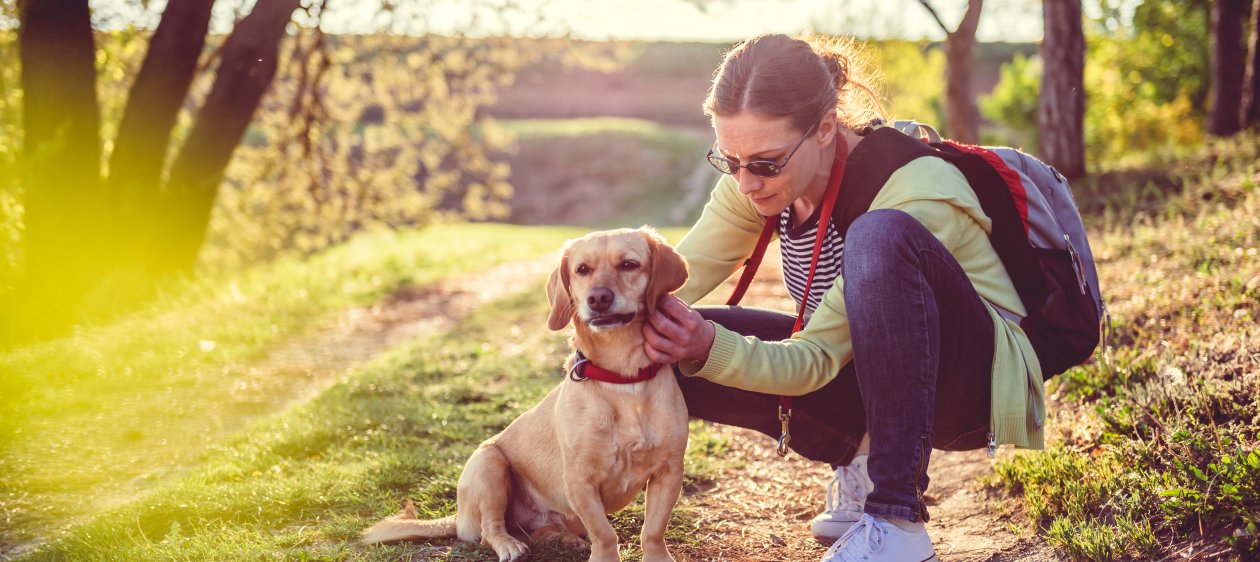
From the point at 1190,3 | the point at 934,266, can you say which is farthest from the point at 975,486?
the point at 1190,3

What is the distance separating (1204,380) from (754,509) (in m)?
1.91

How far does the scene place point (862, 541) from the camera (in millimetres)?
2773

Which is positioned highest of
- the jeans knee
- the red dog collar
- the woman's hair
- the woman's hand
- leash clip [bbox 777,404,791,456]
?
the woman's hair

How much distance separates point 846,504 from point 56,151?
730 centimetres

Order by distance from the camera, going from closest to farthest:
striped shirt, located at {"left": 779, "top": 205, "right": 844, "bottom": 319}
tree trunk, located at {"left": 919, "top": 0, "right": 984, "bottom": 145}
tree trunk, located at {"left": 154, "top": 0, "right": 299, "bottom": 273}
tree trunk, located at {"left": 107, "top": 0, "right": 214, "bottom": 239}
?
striped shirt, located at {"left": 779, "top": 205, "right": 844, "bottom": 319} < tree trunk, located at {"left": 107, "top": 0, "right": 214, "bottom": 239} < tree trunk, located at {"left": 154, "top": 0, "right": 299, "bottom": 273} < tree trunk, located at {"left": 919, "top": 0, "right": 984, "bottom": 145}

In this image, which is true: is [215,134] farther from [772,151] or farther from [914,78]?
[914,78]

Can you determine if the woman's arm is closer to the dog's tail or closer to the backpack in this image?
the backpack

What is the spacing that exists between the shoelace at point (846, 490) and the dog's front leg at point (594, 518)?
101 cm

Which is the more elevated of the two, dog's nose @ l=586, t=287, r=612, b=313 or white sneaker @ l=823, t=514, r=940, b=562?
dog's nose @ l=586, t=287, r=612, b=313

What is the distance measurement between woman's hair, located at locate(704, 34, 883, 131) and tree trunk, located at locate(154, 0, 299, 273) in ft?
20.2

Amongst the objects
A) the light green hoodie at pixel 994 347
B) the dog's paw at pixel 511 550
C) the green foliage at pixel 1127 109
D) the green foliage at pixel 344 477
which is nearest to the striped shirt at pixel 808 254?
the light green hoodie at pixel 994 347

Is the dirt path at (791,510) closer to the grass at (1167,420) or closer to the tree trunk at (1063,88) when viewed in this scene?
the grass at (1167,420)

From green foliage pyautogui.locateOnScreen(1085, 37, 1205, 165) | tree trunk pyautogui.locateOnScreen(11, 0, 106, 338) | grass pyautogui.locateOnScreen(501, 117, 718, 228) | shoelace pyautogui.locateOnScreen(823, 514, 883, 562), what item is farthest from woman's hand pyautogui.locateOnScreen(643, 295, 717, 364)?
grass pyautogui.locateOnScreen(501, 117, 718, 228)

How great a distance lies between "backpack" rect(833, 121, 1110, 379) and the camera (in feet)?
10.0
